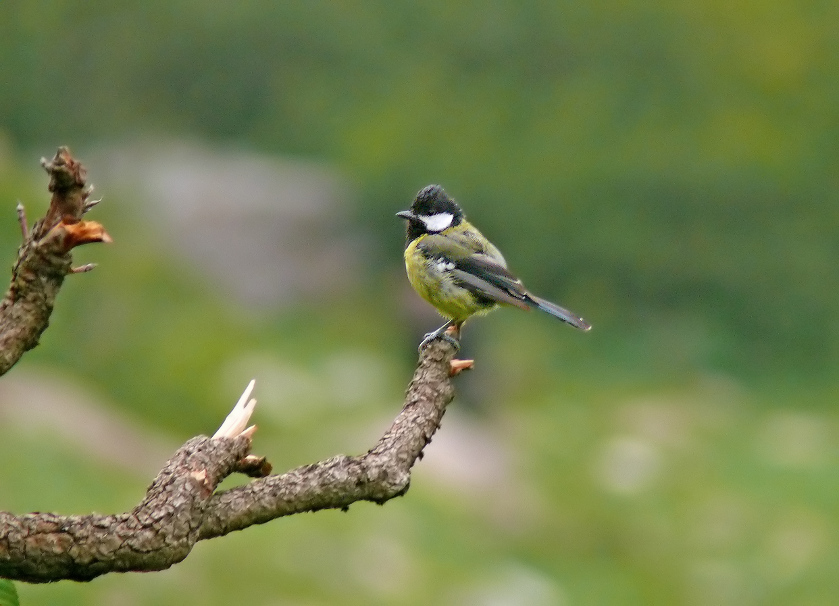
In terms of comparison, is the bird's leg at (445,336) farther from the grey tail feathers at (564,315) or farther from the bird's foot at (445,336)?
the grey tail feathers at (564,315)

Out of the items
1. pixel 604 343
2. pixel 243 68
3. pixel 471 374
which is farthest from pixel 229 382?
pixel 604 343

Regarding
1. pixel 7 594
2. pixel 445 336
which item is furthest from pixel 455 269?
pixel 7 594

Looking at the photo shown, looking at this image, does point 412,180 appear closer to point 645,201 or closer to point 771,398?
point 645,201

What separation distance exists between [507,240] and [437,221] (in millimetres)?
4733

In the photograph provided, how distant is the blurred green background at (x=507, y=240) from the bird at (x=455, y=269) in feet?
11.6

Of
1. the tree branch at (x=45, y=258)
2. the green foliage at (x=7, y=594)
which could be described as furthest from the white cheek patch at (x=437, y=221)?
the green foliage at (x=7, y=594)

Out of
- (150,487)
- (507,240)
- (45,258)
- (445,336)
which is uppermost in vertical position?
(507,240)

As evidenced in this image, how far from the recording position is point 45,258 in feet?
6.02

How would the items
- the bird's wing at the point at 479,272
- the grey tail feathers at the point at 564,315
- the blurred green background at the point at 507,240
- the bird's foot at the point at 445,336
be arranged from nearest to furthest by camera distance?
the bird's foot at the point at 445,336 → the grey tail feathers at the point at 564,315 → the bird's wing at the point at 479,272 → the blurred green background at the point at 507,240

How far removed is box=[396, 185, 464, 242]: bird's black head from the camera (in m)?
3.39

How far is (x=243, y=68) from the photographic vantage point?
8.27 meters

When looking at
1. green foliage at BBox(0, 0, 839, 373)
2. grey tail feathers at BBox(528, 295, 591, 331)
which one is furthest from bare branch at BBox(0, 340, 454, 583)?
green foliage at BBox(0, 0, 839, 373)

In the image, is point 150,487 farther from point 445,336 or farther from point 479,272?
point 479,272

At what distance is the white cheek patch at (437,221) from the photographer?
3465mm
